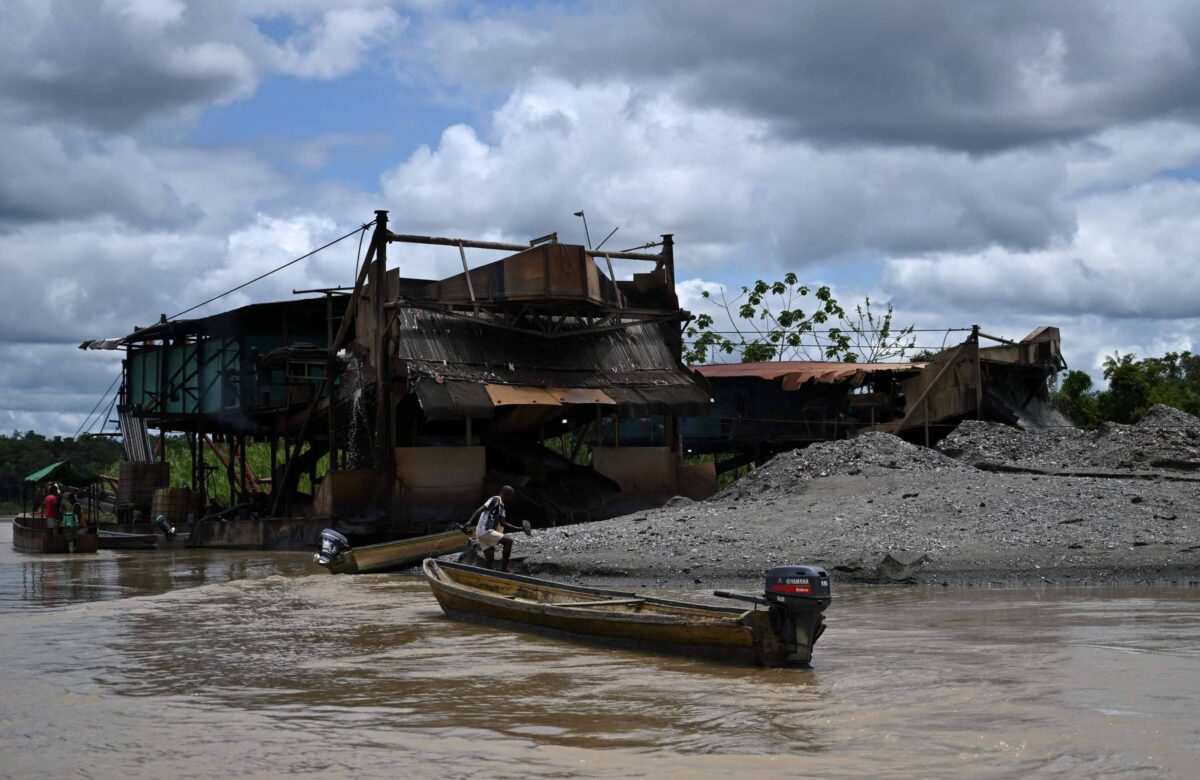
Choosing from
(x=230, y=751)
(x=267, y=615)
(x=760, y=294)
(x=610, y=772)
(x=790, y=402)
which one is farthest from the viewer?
(x=760, y=294)

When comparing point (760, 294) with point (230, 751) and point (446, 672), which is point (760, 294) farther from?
point (230, 751)

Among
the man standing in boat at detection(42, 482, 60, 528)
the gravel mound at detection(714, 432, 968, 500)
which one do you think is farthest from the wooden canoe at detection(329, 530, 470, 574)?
the man standing in boat at detection(42, 482, 60, 528)

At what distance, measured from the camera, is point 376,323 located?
85.6ft

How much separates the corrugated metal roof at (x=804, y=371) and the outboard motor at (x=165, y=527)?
15.6 metres

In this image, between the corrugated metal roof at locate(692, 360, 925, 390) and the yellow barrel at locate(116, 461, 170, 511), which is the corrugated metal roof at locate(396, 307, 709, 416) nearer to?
the corrugated metal roof at locate(692, 360, 925, 390)

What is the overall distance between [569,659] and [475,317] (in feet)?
50.0

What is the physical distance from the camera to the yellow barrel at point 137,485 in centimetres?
3784

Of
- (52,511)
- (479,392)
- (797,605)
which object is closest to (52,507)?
(52,511)

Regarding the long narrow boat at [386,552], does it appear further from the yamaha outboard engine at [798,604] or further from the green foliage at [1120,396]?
the green foliage at [1120,396]

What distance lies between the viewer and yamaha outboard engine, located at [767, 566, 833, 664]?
10.5 metres

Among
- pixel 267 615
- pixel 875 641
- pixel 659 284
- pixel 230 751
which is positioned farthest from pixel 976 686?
pixel 659 284

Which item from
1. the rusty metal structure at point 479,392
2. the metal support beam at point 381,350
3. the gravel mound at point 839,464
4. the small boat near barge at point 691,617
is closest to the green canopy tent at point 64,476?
the rusty metal structure at point 479,392

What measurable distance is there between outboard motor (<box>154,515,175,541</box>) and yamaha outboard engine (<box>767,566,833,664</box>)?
28096 millimetres

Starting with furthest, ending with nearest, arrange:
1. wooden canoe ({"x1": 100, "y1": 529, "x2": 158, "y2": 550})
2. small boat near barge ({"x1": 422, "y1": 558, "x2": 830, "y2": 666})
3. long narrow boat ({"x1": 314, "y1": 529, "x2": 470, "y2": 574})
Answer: wooden canoe ({"x1": 100, "y1": 529, "x2": 158, "y2": 550}) < long narrow boat ({"x1": 314, "y1": 529, "x2": 470, "y2": 574}) < small boat near barge ({"x1": 422, "y1": 558, "x2": 830, "y2": 666})
